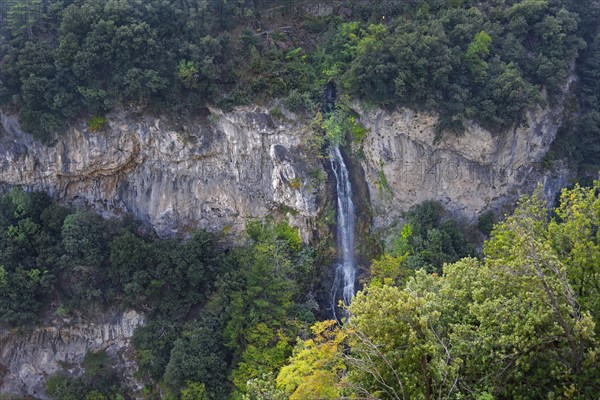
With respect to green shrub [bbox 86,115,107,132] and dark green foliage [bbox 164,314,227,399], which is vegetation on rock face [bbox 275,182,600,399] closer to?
dark green foliage [bbox 164,314,227,399]

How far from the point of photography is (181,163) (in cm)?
2519

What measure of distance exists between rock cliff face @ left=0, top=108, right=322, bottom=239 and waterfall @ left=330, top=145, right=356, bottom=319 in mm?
1061

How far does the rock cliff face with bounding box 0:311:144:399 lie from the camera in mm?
23891

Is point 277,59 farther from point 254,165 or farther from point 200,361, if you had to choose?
point 200,361

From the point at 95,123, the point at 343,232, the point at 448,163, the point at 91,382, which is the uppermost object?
the point at 95,123

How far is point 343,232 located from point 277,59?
8467mm

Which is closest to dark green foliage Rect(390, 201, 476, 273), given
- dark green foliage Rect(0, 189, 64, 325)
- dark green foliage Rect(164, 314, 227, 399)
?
dark green foliage Rect(164, 314, 227, 399)

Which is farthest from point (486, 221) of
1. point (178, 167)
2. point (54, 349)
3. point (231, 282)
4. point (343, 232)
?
point (54, 349)

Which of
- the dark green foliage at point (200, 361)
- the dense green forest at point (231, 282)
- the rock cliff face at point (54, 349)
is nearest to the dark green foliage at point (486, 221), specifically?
the dense green forest at point (231, 282)

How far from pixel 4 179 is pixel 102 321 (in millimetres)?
8111

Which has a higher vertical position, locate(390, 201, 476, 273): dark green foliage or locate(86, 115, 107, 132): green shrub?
locate(86, 115, 107, 132): green shrub

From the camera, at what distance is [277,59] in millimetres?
24453

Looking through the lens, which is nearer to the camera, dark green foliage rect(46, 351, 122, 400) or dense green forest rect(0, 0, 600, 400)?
dense green forest rect(0, 0, 600, 400)

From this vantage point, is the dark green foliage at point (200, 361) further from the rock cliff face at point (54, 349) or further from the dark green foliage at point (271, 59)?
the dark green foliage at point (271, 59)
